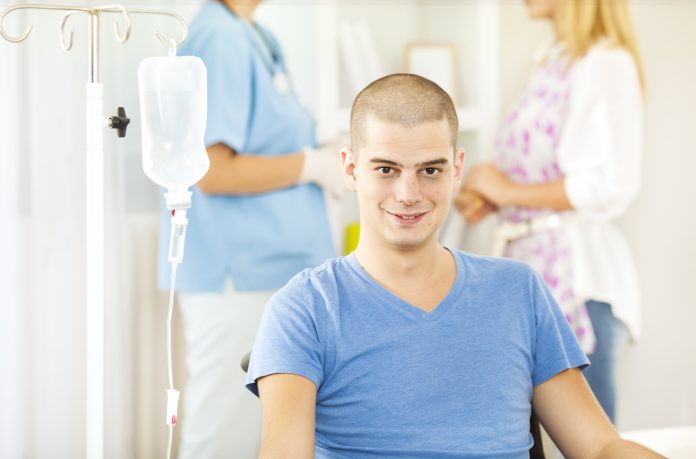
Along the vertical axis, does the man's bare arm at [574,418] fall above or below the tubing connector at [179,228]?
below

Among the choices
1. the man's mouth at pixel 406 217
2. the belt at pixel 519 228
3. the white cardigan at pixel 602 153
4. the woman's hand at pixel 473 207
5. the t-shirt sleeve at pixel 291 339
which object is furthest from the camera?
the woman's hand at pixel 473 207

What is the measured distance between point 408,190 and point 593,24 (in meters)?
1.23

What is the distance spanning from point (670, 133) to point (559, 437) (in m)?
1.66

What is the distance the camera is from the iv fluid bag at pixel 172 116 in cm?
125

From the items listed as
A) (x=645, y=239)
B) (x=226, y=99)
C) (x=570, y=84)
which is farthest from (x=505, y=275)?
(x=645, y=239)

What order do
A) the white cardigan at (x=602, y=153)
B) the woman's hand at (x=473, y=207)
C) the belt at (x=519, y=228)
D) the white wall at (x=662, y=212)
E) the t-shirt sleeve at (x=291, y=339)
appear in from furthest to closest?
the white wall at (x=662, y=212) < the woman's hand at (x=473, y=207) < the belt at (x=519, y=228) < the white cardigan at (x=602, y=153) < the t-shirt sleeve at (x=291, y=339)

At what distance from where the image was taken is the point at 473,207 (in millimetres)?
2557

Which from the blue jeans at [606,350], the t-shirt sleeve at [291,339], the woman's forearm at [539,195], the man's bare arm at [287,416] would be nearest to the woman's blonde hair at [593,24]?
the woman's forearm at [539,195]

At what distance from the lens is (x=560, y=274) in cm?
241

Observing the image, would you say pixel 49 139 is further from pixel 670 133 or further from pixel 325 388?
pixel 670 133

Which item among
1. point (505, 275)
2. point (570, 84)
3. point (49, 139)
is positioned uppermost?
point (570, 84)

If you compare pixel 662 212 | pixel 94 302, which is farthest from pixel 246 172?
pixel 662 212

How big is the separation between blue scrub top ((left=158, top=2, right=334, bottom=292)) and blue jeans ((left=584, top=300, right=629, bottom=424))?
2.42 ft

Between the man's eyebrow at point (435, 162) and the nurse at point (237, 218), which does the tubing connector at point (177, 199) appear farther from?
the nurse at point (237, 218)
